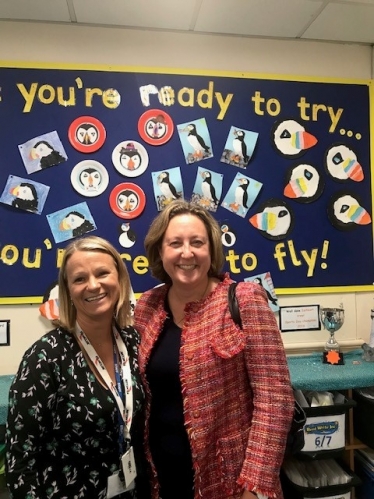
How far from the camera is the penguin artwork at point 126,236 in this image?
200 centimetres

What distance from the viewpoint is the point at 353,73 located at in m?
2.24

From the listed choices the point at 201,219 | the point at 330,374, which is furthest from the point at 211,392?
the point at 330,374

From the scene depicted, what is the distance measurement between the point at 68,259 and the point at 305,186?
1446mm

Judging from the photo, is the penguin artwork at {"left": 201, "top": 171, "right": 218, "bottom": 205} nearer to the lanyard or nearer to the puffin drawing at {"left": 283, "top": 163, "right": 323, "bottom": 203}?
the puffin drawing at {"left": 283, "top": 163, "right": 323, "bottom": 203}

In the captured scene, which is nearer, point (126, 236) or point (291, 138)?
point (126, 236)

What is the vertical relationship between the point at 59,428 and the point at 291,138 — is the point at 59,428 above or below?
below

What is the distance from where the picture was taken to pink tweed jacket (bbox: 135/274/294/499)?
109 cm

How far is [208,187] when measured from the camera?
207 centimetres

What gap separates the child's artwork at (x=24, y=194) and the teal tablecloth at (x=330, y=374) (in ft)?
4.71

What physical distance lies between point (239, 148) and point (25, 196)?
3.62ft

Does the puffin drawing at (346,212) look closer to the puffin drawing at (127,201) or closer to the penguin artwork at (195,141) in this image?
the penguin artwork at (195,141)

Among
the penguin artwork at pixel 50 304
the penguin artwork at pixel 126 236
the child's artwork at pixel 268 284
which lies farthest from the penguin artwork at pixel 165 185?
the penguin artwork at pixel 50 304

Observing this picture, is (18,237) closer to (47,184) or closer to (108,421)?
(47,184)

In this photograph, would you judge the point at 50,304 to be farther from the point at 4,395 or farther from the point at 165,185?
the point at 165,185
